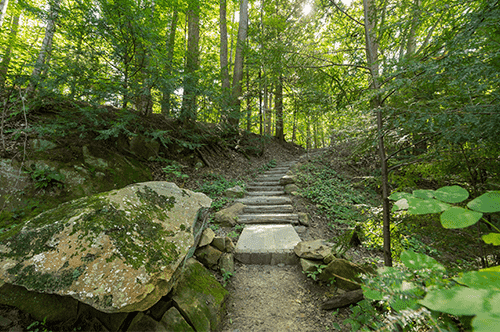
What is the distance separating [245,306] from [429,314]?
2.26 meters

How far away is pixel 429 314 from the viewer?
0.74 meters

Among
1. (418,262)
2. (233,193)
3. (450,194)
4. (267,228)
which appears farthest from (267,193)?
(450,194)

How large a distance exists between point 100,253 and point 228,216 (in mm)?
2690

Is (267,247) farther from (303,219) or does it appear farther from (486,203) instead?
(486,203)

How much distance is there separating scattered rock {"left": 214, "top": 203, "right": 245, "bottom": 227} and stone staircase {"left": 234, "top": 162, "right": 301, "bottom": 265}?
0.42 feet

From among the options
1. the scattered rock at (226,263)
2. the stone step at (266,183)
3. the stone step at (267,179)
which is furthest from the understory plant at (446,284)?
the stone step at (267,179)

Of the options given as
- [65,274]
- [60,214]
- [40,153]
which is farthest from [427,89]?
[40,153]

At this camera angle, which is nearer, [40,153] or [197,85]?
[40,153]

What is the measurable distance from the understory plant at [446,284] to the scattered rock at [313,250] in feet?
6.96

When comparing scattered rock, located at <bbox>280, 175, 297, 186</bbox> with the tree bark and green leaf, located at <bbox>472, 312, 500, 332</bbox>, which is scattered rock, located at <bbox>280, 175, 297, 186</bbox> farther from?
green leaf, located at <bbox>472, 312, 500, 332</bbox>

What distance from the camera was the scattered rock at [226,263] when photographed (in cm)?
294

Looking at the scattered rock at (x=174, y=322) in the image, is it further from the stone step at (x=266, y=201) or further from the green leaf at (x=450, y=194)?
the stone step at (x=266, y=201)

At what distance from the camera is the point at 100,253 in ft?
5.96

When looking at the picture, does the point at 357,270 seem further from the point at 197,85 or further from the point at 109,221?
the point at 197,85
